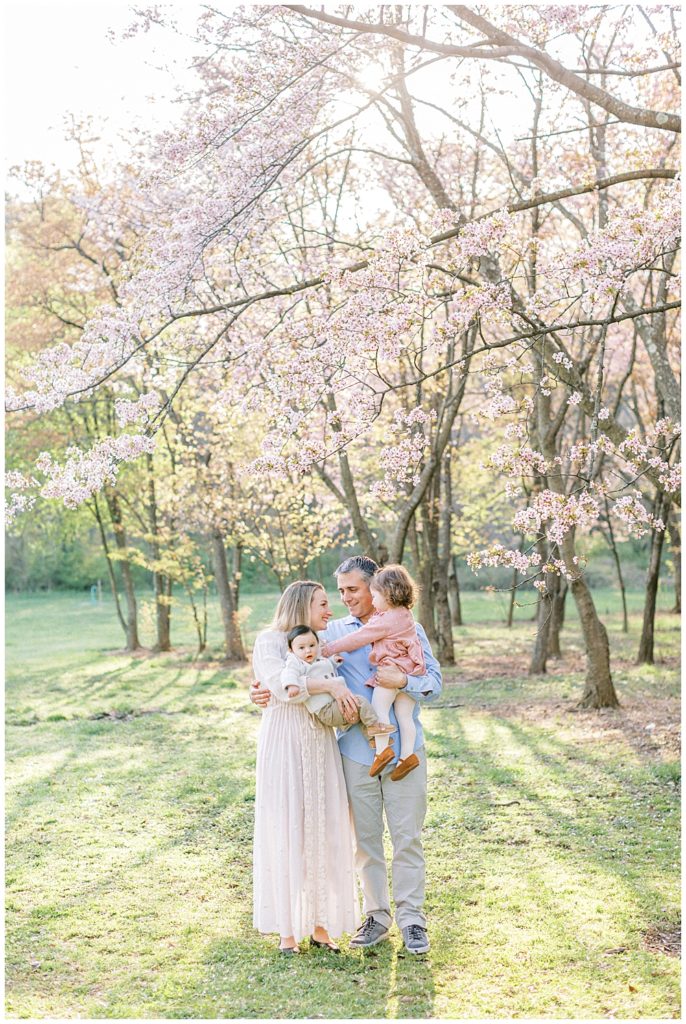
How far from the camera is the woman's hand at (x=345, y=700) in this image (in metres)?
4.27

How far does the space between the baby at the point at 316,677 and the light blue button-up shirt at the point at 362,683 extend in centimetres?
10

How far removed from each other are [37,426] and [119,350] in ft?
47.2

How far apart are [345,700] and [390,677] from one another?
0.23m

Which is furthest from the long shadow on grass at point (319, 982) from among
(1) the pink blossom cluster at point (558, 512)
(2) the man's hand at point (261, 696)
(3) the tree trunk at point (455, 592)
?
(3) the tree trunk at point (455, 592)

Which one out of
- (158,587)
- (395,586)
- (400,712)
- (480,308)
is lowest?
(158,587)

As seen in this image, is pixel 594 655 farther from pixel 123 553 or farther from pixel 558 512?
pixel 123 553

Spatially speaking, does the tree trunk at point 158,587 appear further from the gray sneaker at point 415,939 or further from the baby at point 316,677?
the gray sneaker at point 415,939

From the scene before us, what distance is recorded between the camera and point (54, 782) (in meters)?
8.38

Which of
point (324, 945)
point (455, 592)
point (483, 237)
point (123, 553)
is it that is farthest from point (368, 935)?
point (455, 592)

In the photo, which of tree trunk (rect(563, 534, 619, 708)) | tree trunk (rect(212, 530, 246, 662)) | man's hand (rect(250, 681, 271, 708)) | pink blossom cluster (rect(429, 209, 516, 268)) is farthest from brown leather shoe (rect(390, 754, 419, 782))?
tree trunk (rect(212, 530, 246, 662))

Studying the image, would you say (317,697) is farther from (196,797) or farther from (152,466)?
(152,466)

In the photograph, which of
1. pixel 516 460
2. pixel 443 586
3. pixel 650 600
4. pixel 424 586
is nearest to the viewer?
pixel 516 460

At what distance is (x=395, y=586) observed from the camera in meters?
4.40

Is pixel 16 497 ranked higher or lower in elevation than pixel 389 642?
higher
